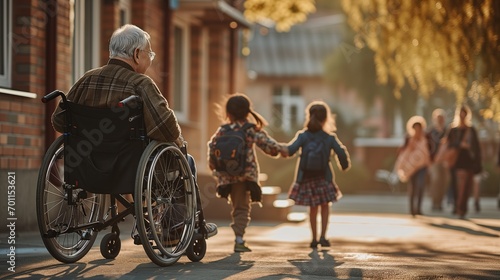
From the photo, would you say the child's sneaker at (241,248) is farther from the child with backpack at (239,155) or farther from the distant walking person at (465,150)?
the distant walking person at (465,150)

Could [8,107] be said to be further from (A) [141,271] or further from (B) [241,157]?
(A) [141,271]

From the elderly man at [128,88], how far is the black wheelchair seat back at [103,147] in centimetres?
10

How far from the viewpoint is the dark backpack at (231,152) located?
9539mm

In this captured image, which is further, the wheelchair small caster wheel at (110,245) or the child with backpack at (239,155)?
the child with backpack at (239,155)

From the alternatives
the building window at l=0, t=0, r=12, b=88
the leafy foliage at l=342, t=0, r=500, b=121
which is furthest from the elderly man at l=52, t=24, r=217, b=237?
the leafy foliage at l=342, t=0, r=500, b=121

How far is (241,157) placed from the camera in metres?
9.59

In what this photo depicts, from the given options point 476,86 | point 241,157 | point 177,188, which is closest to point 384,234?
point 476,86

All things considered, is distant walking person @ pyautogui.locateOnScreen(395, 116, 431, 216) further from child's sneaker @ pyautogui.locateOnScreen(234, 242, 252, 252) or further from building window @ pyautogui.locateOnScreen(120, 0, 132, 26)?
child's sneaker @ pyautogui.locateOnScreen(234, 242, 252, 252)

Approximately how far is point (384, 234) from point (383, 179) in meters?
18.1

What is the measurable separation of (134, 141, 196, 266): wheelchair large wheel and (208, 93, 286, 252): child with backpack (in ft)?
6.05

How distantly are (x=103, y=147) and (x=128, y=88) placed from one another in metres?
0.43

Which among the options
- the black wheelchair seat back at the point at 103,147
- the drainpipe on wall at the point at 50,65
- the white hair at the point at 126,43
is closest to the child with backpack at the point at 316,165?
the drainpipe on wall at the point at 50,65

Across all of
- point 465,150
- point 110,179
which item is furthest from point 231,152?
point 465,150

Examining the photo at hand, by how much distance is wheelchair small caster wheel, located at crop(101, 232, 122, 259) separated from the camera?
26.0 feet
